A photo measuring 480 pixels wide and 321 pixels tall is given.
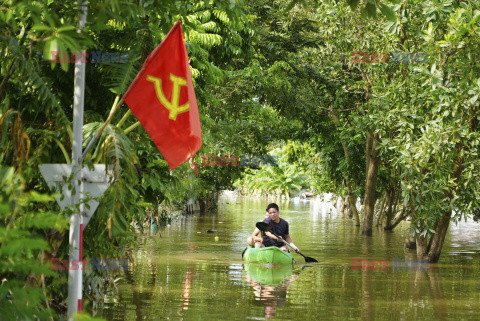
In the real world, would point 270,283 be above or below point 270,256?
below

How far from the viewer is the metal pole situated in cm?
Result: 709

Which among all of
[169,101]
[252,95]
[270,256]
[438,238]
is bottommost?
[270,256]

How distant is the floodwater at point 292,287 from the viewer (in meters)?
11.3

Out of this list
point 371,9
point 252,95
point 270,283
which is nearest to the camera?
point 371,9

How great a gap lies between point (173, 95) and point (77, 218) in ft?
5.33

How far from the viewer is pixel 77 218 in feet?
23.8

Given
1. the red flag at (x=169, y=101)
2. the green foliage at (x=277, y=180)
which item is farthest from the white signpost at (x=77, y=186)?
the green foliage at (x=277, y=180)

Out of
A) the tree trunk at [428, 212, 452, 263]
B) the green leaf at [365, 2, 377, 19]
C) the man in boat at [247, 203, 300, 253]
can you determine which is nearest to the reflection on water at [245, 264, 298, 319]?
the man in boat at [247, 203, 300, 253]

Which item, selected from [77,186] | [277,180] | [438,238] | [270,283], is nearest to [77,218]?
[77,186]

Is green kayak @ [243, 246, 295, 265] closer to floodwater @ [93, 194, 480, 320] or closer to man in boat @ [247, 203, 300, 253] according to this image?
floodwater @ [93, 194, 480, 320]

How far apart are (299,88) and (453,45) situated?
36.4ft

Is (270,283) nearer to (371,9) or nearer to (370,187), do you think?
(371,9)

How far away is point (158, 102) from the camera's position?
766cm

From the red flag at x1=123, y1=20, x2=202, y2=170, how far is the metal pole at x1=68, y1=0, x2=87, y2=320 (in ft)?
1.96
